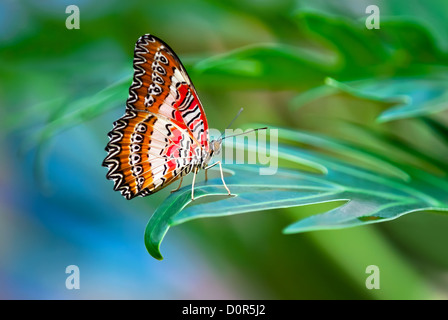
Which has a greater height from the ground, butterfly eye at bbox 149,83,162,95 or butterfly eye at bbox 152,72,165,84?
butterfly eye at bbox 152,72,165,84

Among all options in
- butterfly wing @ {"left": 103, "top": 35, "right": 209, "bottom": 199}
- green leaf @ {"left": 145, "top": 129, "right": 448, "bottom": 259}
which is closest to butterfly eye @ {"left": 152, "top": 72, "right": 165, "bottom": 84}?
butterfly wing @ {"left": 103, "top": 35, "right": 209, "bottom": 199}

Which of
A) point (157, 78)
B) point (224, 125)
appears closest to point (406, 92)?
point (157, 78)

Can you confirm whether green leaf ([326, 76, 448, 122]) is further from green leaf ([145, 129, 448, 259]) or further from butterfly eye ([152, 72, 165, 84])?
butterfly eye ([152, 72, 165, 84])

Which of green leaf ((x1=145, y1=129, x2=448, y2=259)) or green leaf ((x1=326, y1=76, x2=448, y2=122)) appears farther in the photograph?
green leaf ((x1=326, y1=76, x2=448, y2=122))

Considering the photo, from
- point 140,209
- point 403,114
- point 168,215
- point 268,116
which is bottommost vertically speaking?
point 168,215

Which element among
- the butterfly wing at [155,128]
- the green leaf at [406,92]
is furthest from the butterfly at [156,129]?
the green leaf at [406,92]

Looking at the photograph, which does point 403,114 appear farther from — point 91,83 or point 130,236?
point 130,236

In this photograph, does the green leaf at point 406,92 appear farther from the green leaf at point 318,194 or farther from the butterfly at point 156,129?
the butterfly at point 156,129

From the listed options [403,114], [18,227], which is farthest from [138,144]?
[18,227]
